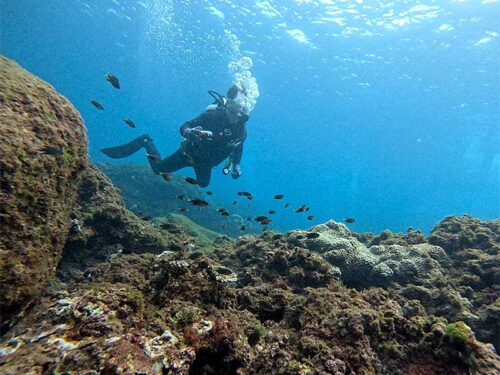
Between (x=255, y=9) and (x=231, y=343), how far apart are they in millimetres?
37633

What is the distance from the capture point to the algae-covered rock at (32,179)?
3301 millimetres

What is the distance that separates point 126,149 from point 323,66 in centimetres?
3567

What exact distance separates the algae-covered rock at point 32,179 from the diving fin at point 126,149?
10483 millimetres

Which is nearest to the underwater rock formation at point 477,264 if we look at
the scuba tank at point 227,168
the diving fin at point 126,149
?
the scuba tank at point 227,168

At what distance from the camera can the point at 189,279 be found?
3.49 m

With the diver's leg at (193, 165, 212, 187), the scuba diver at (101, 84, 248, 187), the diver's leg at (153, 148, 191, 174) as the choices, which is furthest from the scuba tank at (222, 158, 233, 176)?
the diver's leg at (153, 148, 191, 174)

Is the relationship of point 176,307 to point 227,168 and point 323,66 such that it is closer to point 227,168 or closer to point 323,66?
point 227,168

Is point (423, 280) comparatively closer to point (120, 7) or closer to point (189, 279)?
point (189, 279)

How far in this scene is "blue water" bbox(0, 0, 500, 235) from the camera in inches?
1177

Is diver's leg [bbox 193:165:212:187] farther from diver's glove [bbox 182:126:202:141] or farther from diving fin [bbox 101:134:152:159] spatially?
diving fin [bbox 101:134:152:159]

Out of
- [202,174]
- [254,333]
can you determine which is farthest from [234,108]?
[254,333]

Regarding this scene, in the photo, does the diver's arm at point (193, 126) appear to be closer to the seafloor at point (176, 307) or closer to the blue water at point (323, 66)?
the seafloor at point (176, 307)

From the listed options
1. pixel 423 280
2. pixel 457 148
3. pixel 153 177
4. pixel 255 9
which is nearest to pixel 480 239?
pixel 423 280

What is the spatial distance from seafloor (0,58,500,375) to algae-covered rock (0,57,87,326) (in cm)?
2
